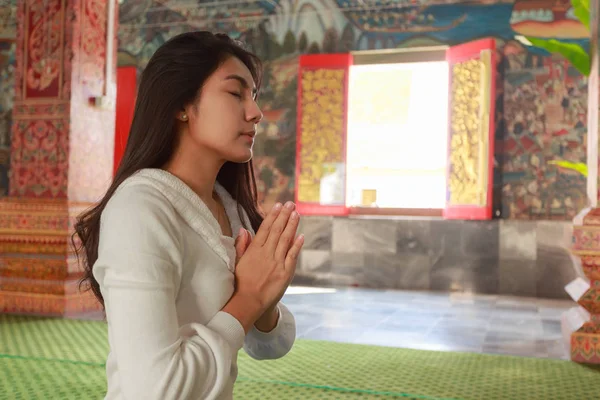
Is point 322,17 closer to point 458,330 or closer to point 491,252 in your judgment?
point 491,252

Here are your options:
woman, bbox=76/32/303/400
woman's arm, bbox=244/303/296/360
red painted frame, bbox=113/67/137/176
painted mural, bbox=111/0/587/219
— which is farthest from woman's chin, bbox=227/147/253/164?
red painted frame, bbox=113/67/137/176

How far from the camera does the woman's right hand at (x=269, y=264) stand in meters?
1.19

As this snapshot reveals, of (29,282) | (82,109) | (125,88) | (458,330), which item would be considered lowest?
(458,330)

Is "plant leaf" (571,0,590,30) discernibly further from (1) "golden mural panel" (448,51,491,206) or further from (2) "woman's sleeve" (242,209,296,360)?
(2) "woman's sleeve" (242,209,296,360)

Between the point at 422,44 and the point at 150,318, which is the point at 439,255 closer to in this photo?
the point at 422,44

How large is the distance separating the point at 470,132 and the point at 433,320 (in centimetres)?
323

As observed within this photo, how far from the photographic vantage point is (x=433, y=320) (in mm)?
5691

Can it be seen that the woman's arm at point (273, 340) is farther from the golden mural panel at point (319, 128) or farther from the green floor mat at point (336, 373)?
the golden mural panel at point (319, 128)

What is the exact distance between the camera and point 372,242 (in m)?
8.65

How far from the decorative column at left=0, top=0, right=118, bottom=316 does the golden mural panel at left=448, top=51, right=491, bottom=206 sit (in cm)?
460

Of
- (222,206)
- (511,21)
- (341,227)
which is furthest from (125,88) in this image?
(222,206)

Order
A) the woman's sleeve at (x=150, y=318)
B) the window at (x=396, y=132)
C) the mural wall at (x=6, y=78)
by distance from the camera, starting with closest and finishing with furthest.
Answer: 1. the woman's sleeve at (x=150, y=318)
2. the mural wall at (x=6, y=78)
3. the window at (x=396, y=132)

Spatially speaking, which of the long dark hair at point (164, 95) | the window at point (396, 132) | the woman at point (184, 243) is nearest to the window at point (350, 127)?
the window at point (396, 132)

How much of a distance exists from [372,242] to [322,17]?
3.37 m
